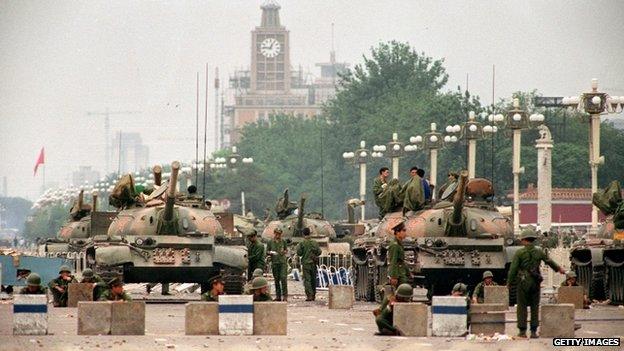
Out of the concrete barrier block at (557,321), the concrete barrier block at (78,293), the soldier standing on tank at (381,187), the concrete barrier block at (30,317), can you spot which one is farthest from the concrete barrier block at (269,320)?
the soldier standing on tank at (381,187)

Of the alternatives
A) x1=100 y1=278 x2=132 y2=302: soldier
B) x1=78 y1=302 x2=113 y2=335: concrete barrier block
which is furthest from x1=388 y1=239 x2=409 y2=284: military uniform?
x1=78 y1=302 x2=113 y2=335: concrete barrier block

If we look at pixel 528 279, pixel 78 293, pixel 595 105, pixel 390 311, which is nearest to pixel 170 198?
pixel 78 293

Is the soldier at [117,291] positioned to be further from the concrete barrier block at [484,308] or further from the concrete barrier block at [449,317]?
the concrete barrier block at [484,308]

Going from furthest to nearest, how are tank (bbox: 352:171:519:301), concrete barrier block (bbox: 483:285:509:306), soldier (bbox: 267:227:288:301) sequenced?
soldier (bbox: 267:227:288:301) → tank (bbox: 352:171:519:301) → concrete barrier block (bbox: 483:285:509:306)

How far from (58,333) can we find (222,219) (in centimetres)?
1731

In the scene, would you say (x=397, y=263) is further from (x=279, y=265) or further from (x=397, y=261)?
(x=279, y=265)

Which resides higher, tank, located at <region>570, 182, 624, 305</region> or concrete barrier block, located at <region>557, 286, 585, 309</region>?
tank, located at <region>570, 182, 624, 305</region>

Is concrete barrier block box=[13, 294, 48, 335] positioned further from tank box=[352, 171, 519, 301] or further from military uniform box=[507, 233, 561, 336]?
tank box=[352, 171, 519, 301]

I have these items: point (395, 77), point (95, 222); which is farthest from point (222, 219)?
point (395, 77)

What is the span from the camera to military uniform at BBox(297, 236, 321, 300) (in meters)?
45.7

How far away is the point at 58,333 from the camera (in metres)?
32.6

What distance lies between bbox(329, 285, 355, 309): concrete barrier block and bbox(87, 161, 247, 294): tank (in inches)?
93.1

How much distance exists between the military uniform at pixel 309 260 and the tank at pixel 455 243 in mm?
1810

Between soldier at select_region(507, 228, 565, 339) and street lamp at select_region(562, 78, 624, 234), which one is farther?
street lamp at select_region(562, 78, 624, 234)
